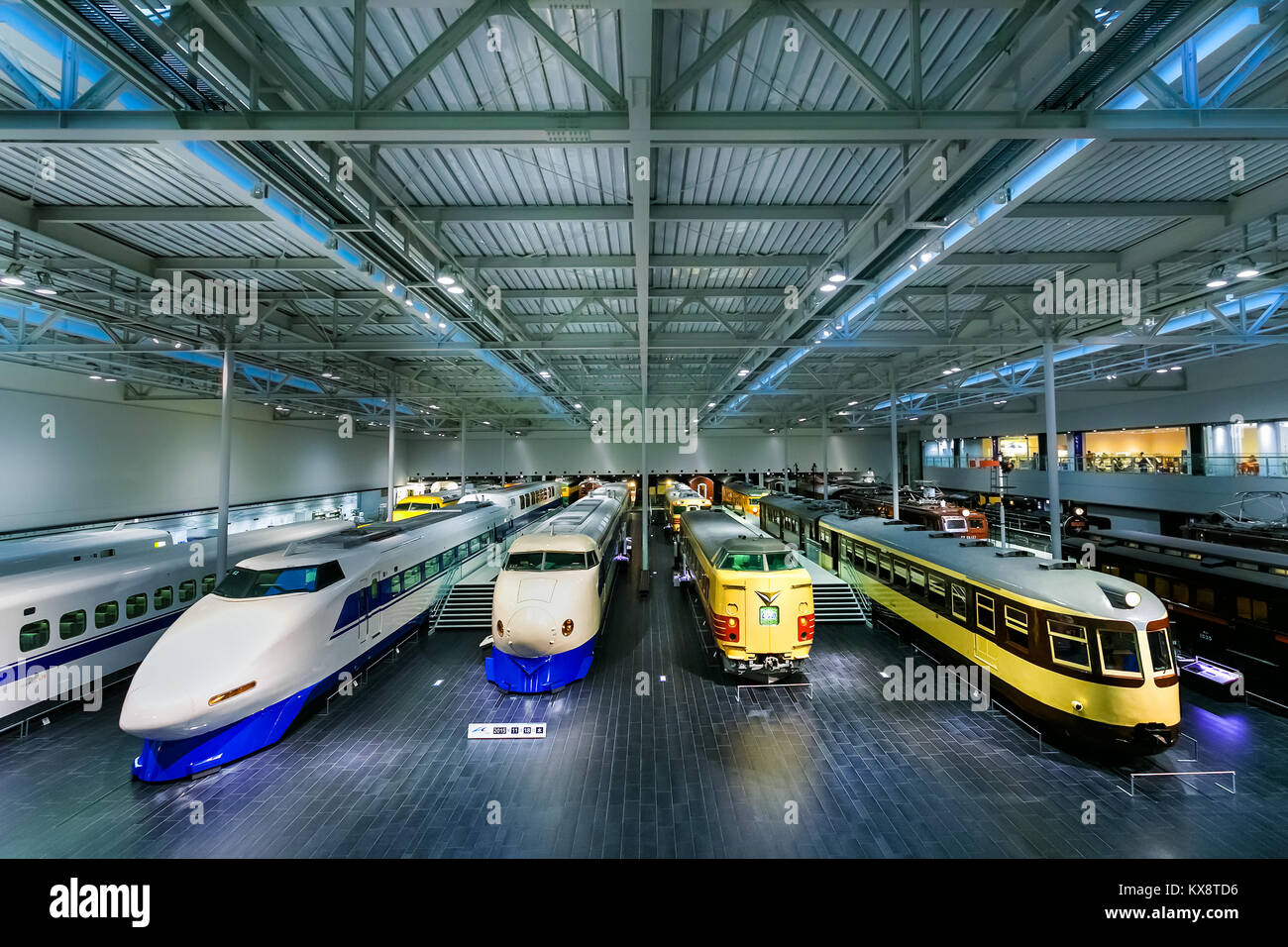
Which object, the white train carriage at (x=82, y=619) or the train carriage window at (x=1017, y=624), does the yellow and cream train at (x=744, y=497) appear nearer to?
the train carriage window at (x=1017, y=624)

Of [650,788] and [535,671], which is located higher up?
[535,671]

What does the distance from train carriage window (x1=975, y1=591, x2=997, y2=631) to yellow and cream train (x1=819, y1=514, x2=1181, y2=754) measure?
2 centimetres

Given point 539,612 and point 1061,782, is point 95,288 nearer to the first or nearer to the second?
point 539,612

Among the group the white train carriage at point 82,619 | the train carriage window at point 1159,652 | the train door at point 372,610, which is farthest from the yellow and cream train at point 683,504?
the white train carriage at point 82,619

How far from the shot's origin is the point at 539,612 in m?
7.60

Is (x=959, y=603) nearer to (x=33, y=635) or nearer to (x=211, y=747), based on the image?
(x=211, y=747)

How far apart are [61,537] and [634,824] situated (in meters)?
14.5

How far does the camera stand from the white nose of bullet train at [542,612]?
24.7ft

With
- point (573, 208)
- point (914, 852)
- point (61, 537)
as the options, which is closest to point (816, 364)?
point (573, 208)

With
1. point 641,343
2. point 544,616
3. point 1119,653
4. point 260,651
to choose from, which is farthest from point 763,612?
point 260,651

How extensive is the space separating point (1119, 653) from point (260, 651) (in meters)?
10.9

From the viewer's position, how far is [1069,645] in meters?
5.96
